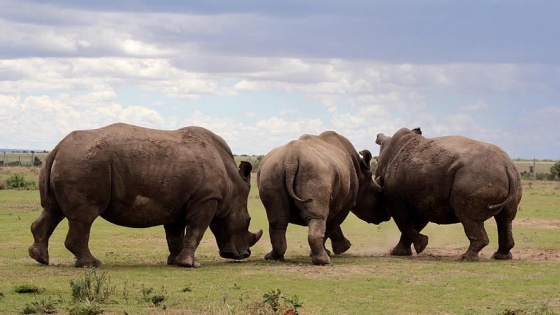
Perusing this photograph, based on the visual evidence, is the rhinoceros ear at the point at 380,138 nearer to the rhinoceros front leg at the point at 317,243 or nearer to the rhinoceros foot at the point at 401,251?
the rhinoceros foot at the point at 401,251

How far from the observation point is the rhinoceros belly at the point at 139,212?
17.4 meters

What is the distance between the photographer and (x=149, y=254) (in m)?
20.7

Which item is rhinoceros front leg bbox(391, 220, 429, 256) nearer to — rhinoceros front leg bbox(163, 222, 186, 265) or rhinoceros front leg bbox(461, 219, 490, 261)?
rhinoceros front leg bbox(461, 219, 490, 261)

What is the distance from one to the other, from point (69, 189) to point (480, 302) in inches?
268

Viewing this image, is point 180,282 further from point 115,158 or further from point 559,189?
point 559,189

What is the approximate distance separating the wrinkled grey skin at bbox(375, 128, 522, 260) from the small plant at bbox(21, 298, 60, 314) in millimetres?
9176

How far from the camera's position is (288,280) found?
16125mm

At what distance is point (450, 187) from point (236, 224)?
164 inches

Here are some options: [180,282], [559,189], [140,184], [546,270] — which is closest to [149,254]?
[140,184]

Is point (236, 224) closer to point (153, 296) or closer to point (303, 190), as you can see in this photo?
point (303, 190)

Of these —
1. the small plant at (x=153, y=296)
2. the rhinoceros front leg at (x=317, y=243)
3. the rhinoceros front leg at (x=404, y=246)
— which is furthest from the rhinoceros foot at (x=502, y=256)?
the small plant at (x=153, y=296)

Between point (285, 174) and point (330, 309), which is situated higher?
point (285, 174)

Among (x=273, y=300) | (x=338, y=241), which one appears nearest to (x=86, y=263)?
(x=338, y=241)

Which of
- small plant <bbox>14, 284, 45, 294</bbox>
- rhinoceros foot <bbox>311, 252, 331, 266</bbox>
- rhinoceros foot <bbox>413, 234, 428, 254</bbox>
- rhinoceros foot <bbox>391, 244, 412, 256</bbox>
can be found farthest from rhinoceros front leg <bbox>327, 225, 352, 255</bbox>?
small plant <bbox>14, 284, 45, 294</bbox>
